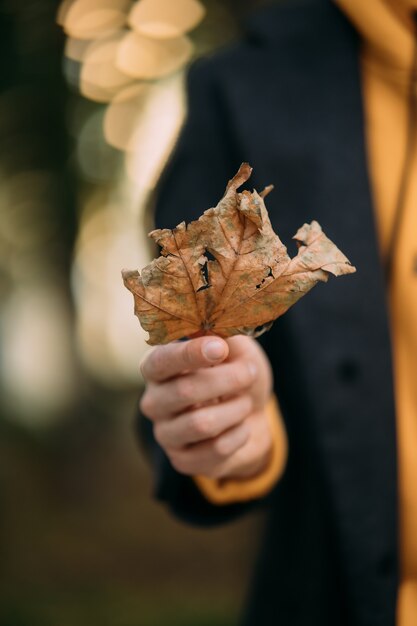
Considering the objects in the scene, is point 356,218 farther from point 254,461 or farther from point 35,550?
point 35,550

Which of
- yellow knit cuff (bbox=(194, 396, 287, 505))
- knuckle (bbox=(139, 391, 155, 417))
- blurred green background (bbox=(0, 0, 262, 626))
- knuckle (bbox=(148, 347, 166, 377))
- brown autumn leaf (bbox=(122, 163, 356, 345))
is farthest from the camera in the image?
blurred green background (bbox=(0, 0, 262, 626))

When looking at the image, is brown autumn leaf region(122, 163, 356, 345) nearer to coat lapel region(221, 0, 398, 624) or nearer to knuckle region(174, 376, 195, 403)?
knuckle region(174, 376, 195, 403)

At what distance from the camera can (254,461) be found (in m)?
1.06

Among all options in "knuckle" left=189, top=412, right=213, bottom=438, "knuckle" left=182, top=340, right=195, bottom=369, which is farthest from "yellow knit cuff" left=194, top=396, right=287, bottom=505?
"knuckle" left=182, top=340, right=195, bottom=369

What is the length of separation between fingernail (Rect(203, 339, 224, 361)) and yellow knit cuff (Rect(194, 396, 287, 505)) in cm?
50

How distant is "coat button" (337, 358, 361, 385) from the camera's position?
43.9 inches

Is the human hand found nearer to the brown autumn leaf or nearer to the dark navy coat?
the brown autumn leaf

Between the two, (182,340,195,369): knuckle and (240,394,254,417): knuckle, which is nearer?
(182,340,195,369): knuckle

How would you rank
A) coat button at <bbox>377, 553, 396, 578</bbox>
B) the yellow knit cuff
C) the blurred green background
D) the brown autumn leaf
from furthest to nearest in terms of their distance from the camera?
the blurred green background → the yellow knit cuff → coat button at <bbox>377, 553, 396, 578</bbox> → the brown autumn leaf

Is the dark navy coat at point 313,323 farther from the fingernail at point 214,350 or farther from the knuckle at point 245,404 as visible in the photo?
the fingernail at point 214,350

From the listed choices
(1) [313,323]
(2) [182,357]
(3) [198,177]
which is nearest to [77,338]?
(3) [198,177]

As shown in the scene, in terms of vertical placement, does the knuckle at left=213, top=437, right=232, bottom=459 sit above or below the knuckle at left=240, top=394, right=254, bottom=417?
below

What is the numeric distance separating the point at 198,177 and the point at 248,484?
580 mm

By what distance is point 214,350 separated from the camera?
71 centimetres
